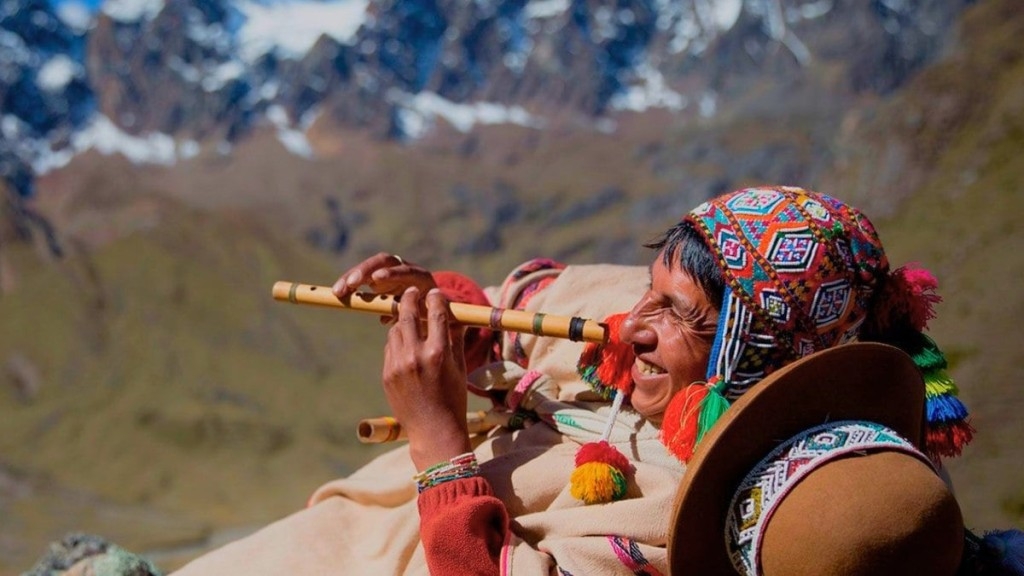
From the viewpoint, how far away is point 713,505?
5.64ft

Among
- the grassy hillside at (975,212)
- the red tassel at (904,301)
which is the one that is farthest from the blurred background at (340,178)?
the red tassel at (904,301)

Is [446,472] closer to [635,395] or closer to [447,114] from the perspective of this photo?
[635,395]

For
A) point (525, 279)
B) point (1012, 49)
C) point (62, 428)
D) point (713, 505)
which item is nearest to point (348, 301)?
point (525, 279)

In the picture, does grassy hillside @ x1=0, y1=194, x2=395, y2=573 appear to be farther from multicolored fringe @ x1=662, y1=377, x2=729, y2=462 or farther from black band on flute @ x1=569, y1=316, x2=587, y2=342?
multicolored fringe @ x1=662, y1=377, x2=729, y2=462

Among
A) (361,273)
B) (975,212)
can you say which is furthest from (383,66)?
(361,273)

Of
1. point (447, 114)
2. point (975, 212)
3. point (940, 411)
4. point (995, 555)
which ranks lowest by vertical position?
point (995, 555)

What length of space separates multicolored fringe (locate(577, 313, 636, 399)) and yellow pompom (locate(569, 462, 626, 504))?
0.25m

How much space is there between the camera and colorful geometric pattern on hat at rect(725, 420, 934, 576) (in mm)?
1622

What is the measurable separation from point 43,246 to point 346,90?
43.5 metres

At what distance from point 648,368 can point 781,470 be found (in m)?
0.56

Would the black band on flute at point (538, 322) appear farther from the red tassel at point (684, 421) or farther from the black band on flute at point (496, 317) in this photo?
the red tassel at point (684, 421)

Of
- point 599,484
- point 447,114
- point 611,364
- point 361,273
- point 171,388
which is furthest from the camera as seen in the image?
point 447,114

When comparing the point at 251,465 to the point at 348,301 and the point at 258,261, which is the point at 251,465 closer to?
the point at 258,261

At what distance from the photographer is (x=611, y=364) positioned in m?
2.25
